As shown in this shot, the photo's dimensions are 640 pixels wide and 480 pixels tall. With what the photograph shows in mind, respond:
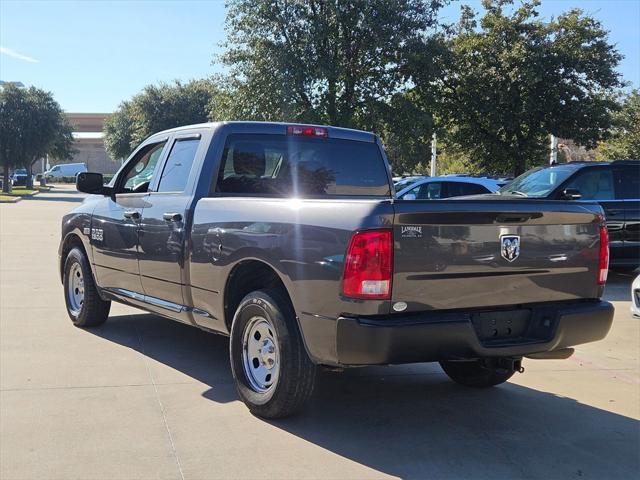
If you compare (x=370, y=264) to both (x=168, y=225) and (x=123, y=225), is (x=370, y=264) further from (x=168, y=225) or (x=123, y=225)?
(x=123, y=225)

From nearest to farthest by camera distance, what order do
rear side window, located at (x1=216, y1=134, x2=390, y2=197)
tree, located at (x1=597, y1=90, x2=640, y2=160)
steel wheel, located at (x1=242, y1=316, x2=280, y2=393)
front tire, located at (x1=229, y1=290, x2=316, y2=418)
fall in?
1. front tire, located at (x1=229, y1=290, x2=316, y2=418)
2. steel wheel, located at (x1=242, y1=316, x2=280, y2=393)
3. rear side window, located at (x1=216, y1=134, x2=390, y2=197)
4. tree, located at (x1=597, y1=90, x2=640, y2=160)

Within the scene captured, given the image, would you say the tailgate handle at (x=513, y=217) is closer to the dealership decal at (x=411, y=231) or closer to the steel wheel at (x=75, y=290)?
the dealership decal at (x=411, y=231)

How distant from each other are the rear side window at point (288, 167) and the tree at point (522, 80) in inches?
627

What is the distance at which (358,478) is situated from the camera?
12.2 ft

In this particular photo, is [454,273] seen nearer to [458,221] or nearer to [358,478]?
[458,221]

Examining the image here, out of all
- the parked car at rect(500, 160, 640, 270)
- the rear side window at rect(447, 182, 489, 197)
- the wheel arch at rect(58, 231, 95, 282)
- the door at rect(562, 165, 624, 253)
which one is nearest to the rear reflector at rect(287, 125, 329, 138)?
the wheel arch at rect(58, 231, 95, 282)

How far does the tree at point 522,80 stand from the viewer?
21641mm

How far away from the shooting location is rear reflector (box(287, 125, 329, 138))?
5523 mm

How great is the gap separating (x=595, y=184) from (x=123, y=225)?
25.7ft

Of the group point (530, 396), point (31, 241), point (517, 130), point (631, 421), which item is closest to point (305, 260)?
point (530, 396)

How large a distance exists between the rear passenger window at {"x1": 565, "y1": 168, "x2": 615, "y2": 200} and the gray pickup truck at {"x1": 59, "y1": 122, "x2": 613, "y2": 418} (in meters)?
5.83

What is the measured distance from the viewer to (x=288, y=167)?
17.9 feet

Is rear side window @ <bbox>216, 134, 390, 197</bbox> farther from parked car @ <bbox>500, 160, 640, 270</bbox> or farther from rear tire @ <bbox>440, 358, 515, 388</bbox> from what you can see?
parked car @ <bbox>500, 160, 640, 270</bbox>

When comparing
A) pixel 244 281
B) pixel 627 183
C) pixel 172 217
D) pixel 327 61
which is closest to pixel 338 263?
pixel 244 281
